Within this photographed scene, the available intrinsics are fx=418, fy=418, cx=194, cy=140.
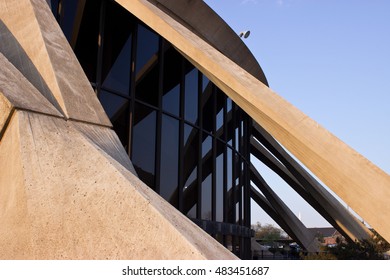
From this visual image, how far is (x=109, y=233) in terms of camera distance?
3229 mm

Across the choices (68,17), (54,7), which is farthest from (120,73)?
(54,7)

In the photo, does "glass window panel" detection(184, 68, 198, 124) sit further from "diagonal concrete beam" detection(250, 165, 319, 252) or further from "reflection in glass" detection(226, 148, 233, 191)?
"diagonal concrete beam" detection(250, 165, 319, 252)

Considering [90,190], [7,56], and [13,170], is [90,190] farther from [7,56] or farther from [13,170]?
[7,56]

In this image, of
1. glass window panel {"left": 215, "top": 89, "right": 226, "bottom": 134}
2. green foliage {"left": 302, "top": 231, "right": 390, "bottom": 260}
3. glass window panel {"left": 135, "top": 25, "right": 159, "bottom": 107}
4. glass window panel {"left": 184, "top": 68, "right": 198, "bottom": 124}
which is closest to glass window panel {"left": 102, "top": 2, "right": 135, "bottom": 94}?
glass window panel {"left": 135, "top": 25, "right": 159, "bottom": 107}

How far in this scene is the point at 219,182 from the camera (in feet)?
54.8

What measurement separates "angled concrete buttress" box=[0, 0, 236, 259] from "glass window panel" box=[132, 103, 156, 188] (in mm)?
6491

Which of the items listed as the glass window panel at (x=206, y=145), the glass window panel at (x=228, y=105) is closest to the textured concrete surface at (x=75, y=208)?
the glass window panel at (x=206, y=145)

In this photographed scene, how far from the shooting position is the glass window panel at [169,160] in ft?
39.3

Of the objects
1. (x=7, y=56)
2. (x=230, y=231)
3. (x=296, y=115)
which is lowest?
(x=230, y=231)

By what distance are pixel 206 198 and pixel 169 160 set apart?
3.20m

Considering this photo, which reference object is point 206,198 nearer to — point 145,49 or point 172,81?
point 172,81

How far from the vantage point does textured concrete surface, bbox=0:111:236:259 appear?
3115 mm
